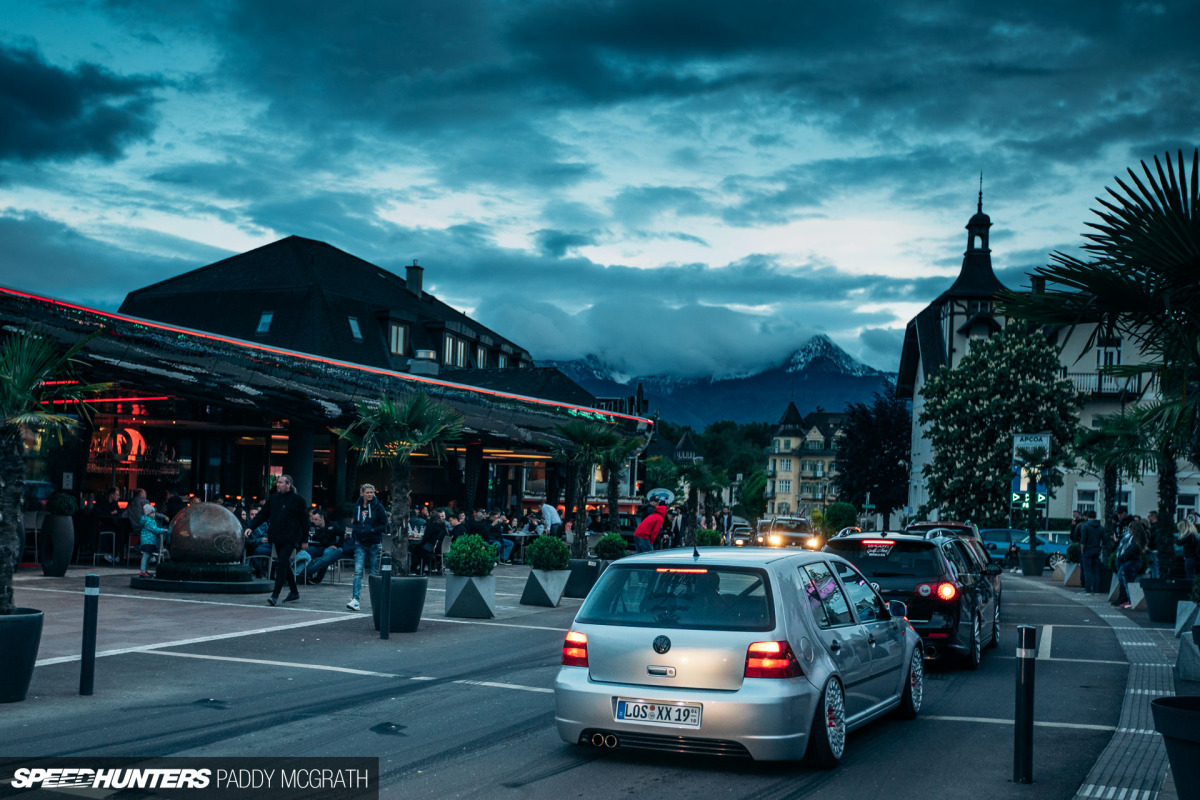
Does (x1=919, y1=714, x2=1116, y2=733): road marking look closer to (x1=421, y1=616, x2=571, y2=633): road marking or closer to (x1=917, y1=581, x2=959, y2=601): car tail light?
(x1=917, y1=581, x2=959, y2=601): car tail light

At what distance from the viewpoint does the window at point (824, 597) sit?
7496 mm

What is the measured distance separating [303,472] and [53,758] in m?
23.0

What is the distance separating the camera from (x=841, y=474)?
221 feet

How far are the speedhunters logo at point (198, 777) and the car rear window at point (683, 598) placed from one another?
1.74 meters

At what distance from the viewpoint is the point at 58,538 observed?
1872cm

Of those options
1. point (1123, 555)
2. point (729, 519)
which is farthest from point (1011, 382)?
point (1123, 555)

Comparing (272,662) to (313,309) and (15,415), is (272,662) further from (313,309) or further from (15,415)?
(313,309)

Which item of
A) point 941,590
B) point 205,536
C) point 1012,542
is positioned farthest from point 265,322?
point 941,590

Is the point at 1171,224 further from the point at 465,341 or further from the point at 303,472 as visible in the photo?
the point at 465,341

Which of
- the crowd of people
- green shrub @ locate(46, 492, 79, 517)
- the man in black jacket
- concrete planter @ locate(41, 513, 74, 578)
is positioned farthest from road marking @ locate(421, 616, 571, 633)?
the crowd of people

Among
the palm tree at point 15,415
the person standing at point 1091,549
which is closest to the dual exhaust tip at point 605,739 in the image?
the palm tree at point 15,415

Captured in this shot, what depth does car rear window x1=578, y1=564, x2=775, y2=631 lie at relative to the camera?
7.07 metres

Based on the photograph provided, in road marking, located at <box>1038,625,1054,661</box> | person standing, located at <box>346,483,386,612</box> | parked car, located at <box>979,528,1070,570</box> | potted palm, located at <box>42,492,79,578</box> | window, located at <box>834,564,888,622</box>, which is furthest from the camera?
parked car, located at <box>979,528,1070,570</box>

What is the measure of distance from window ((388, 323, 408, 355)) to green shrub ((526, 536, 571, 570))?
31674 mm
